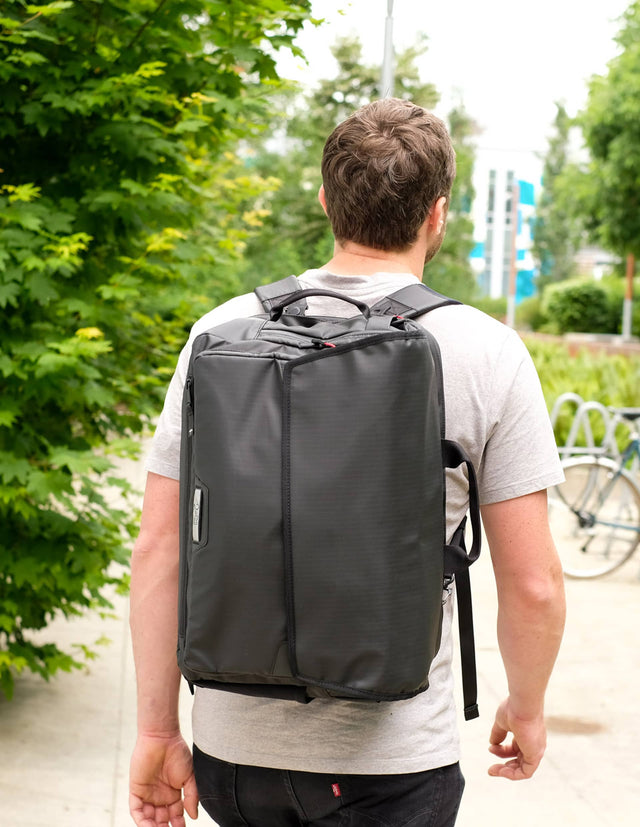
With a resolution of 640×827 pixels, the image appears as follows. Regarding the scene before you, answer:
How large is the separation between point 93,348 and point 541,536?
8.11 feet

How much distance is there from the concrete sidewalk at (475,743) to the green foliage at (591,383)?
450 cm

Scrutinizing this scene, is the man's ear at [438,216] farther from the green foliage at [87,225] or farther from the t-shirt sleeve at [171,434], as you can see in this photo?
the green foliage at [87,225]

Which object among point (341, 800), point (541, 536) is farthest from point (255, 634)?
A: point (541, 536)

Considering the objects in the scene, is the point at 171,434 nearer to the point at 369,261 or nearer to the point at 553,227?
the point at 369,261

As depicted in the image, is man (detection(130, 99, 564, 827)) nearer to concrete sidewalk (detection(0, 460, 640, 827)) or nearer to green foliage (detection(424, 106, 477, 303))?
concrete sidewalk (detection(0, 460, 640, 827))

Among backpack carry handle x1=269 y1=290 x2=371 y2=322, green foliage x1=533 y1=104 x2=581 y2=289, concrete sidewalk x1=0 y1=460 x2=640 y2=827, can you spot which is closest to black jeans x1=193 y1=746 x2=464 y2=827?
backpack carry handle x1=269 y1=290 x2=371 y2=322

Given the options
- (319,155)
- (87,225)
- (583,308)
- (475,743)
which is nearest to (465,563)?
(87,225)

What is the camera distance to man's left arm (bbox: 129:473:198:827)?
1.75 meters

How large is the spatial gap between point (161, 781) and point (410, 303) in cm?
92

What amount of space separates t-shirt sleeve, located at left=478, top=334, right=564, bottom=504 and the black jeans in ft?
1.46

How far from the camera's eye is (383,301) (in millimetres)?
1609

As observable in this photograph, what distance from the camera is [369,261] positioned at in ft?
5.55

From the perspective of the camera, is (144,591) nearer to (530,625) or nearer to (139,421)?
(530,625)

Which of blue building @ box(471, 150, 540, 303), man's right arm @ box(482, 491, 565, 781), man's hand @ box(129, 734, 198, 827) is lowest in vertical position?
blue building @ box(471, 150, 540, 303)
